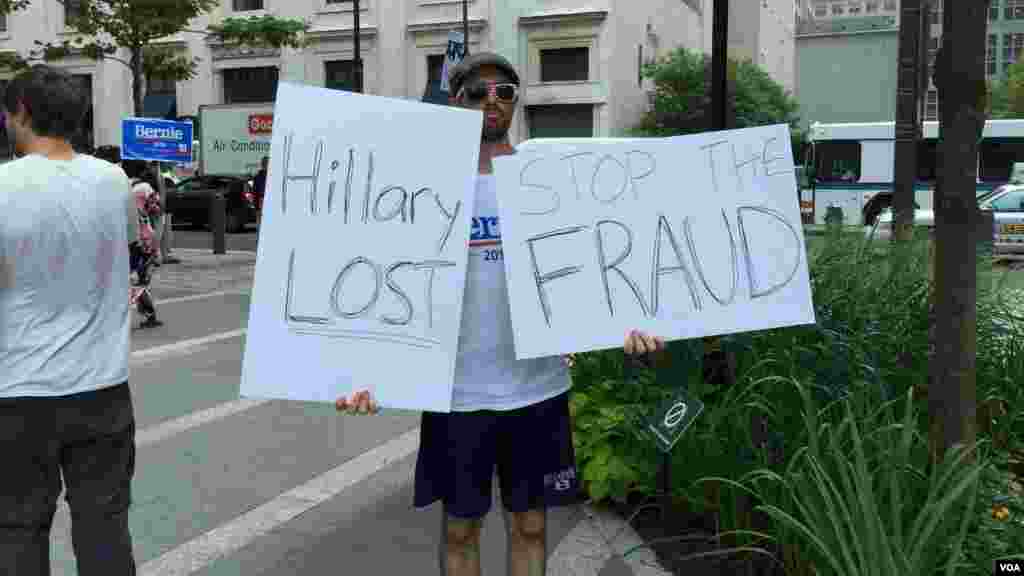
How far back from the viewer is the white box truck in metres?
24.7

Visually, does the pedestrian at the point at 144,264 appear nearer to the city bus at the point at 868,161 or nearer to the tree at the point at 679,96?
the city bus at the point at 868,161

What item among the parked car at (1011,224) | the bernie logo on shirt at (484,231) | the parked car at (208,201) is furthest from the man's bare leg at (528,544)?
the parked car at (208,201)

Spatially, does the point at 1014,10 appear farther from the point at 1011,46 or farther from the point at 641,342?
the point at 641,342

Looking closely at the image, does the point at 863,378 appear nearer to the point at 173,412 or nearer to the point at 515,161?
the point at 515,161

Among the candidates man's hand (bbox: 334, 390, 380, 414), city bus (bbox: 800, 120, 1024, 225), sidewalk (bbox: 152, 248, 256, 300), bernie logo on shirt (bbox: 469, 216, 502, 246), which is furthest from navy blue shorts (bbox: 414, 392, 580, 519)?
city bus (bbox: 800, 120, 1024, 225)

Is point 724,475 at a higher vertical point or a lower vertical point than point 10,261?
lower

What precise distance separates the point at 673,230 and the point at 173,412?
473cm

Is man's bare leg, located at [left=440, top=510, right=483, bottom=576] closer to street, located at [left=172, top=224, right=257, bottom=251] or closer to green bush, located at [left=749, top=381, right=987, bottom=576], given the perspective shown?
green bush, located at [left=749, top=381, right=987, bottom=576]

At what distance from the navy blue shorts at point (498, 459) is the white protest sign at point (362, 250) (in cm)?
15

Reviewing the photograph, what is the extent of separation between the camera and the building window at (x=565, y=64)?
35250 mm

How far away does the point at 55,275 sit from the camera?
2.89 m

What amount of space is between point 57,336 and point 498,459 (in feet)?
4.21

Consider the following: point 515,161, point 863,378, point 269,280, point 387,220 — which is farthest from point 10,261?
point 863,378

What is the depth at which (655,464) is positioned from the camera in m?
4.21
